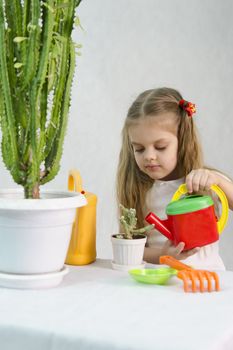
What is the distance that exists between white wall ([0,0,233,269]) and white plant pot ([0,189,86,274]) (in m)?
1.71

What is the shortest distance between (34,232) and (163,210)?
3.03 feet

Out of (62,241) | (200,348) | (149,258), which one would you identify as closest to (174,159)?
(149,258)

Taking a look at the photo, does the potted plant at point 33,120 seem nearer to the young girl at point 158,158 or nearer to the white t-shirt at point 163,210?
the young girl at point 158,158

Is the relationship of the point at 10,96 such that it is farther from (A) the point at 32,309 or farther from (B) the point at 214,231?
(B) the point at 214,231

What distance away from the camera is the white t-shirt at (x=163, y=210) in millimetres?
1727

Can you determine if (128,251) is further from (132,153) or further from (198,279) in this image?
(132,153)

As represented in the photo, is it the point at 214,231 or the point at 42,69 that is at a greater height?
the point at 42,69

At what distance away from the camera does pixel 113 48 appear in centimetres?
271

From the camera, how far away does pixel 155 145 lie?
1656 mm

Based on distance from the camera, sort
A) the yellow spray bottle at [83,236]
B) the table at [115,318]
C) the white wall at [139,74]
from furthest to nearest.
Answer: the white wall at [139,74] < the yellow spray bottle at [83,236] < the table at [115,318]

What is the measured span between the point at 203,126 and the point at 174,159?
1086 mm

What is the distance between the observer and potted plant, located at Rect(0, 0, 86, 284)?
0.94 meters

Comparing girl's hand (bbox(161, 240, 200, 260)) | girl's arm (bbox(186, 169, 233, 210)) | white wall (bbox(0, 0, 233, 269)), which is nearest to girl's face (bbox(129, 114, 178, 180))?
girl's arm (bbox(186, 169, 233, 210))

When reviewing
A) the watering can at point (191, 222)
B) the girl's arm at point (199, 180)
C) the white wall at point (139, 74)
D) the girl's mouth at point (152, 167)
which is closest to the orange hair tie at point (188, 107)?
the girl's mouth at point (152, 167)
